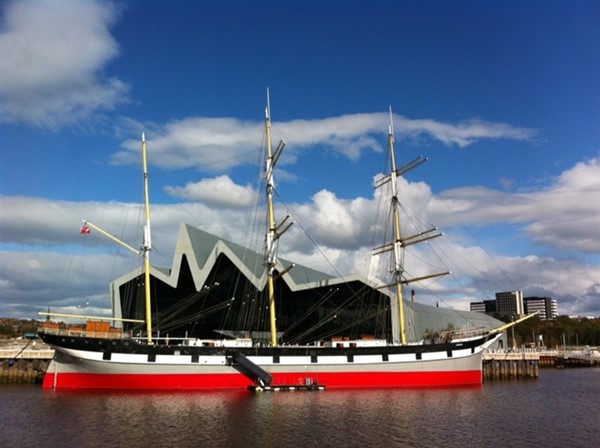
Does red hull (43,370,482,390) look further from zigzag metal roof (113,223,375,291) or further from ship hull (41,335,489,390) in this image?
zigzag metal roof (113,223,375,291)

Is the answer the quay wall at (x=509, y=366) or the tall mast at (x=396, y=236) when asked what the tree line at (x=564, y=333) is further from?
the tall mast at (x=396, y=236)

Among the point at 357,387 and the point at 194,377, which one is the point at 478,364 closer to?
the point at 357,387

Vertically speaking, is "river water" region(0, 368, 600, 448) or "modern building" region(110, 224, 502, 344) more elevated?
"modern building" region(110, 224, 502, 344)

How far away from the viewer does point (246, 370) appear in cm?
3669

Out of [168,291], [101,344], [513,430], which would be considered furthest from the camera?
[168,291]

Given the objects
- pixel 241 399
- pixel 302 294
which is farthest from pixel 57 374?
pixel 302 294

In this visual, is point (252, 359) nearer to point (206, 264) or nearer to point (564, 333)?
point (206, 264)

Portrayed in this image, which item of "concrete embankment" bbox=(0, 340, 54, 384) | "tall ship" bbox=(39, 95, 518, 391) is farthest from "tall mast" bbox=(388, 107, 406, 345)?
"concrete embankment" bbox=(0, 340, 54, 384)

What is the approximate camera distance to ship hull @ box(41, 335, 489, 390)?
3500cm

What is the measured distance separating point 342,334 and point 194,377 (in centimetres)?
2127

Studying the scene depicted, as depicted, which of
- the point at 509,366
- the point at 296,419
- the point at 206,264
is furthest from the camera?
the point at 206,264

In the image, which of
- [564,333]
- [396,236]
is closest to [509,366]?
[396,236]

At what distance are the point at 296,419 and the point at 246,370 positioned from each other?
39.3ft

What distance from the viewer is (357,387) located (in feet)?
124
